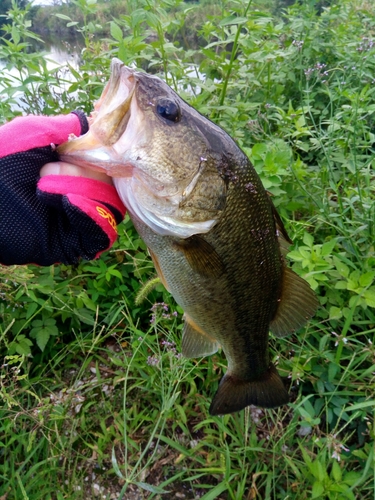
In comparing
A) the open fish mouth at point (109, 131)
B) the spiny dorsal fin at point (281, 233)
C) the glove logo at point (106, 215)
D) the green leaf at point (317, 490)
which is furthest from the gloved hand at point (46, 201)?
the green leaf at point (317, 490)

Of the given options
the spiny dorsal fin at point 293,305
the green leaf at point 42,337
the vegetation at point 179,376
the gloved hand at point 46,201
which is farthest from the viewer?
the green leaf at point 42,337

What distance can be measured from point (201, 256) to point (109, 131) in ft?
1.86

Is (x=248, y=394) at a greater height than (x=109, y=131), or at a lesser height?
lesser

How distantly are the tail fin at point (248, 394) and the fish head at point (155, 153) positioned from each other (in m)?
0.84

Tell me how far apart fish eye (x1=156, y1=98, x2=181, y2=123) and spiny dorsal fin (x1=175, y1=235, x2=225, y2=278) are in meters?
0.44

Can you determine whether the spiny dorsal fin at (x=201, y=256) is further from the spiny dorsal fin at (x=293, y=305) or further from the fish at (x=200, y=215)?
the spiny dorsal fin at (x=293, y=305)

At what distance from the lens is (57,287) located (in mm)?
2256

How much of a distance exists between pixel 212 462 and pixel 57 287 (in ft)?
4.20

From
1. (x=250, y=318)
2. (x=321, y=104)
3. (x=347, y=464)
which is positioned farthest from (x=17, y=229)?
Result: (x=321, y=104)

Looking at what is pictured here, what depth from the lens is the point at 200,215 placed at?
140 centimetres

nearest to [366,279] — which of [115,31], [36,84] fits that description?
[115,31]

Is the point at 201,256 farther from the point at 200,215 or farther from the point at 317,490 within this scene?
the point at 317,490

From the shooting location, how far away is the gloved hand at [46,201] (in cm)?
136

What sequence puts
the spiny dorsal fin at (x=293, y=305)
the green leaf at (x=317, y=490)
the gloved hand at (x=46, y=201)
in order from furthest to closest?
the spiny dorsal fin at (x=293, y=305), the green leaf at (x=317, y=490), the gloved hand at (x=46, y=201)
